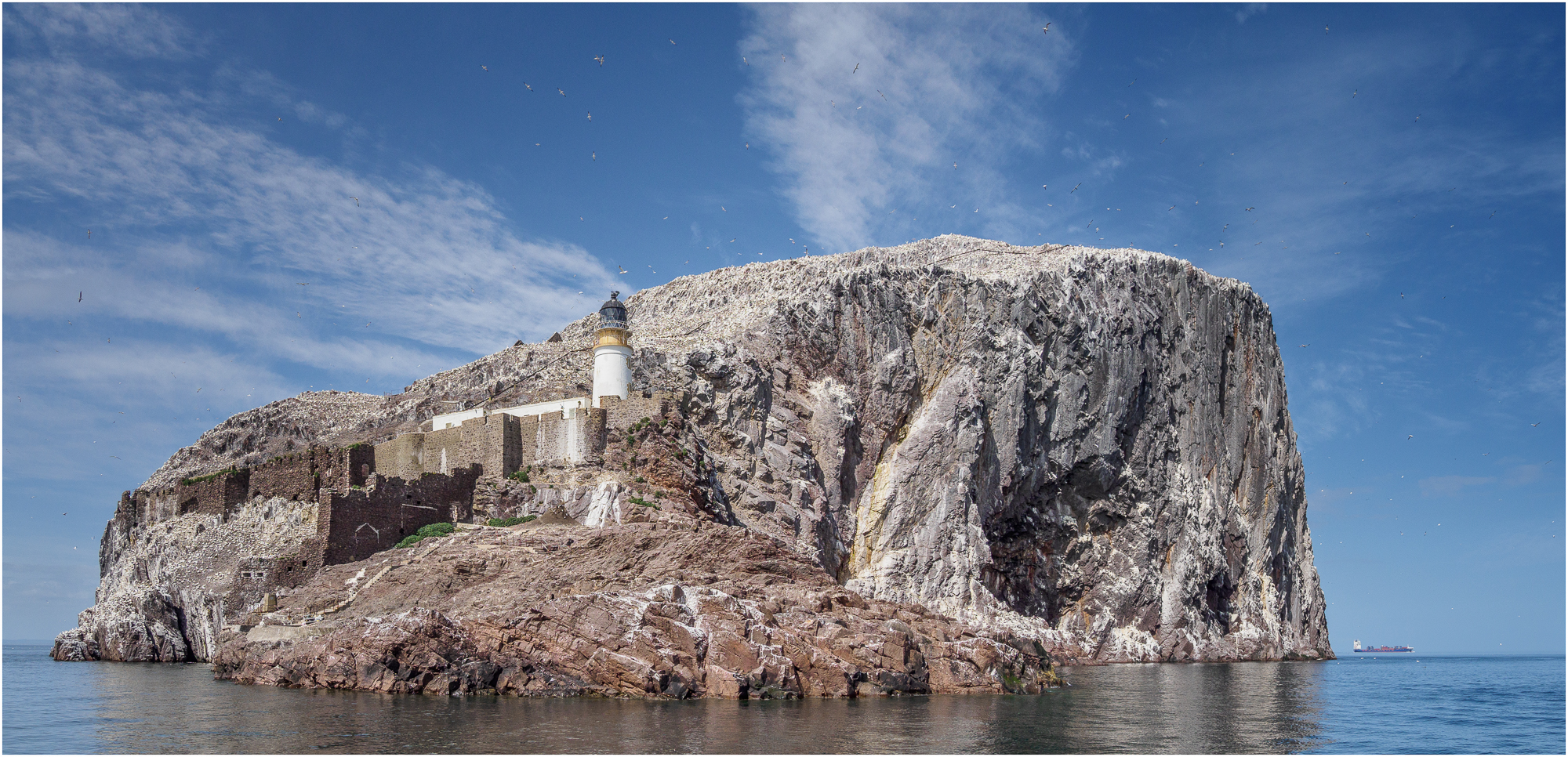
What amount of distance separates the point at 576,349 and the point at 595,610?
37.3m

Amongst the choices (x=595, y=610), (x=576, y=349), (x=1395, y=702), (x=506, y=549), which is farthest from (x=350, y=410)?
(x=1395, y=702)

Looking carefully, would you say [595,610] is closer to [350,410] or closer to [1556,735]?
[1556,735]

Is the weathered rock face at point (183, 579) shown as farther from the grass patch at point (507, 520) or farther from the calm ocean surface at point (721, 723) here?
the grass patch at point (507, 520)

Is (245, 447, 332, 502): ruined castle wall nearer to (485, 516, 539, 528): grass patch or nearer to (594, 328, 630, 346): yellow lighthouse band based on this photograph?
(485, 516, 539, 528): grass patch

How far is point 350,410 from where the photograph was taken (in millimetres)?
74062

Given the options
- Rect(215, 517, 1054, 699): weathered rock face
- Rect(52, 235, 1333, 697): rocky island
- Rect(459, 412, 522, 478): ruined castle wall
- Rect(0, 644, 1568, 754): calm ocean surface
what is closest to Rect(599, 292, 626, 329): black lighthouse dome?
Rect(52, 235, 1333, 697): rocky island

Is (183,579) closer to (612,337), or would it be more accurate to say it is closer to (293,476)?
(293,476)

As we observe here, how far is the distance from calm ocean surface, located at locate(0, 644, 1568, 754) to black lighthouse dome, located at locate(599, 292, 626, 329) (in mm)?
21396

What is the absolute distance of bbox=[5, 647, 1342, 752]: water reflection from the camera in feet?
79.1

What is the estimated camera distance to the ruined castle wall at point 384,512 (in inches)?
1697

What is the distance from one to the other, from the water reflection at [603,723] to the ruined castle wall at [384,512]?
21.2ft

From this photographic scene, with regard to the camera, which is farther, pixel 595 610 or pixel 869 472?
pixel 869 472

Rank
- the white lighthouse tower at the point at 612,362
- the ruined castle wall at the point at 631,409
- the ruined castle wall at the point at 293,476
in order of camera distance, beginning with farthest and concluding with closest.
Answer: the white lighthouse tower at the point at 612,362 < the ruined castle wall at the point at 293,476 < the ruined castle wall at the point at 631,409

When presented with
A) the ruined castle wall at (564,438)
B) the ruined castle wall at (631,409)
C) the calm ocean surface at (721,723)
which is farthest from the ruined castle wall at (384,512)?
the calm ocean surface at (721,723)
